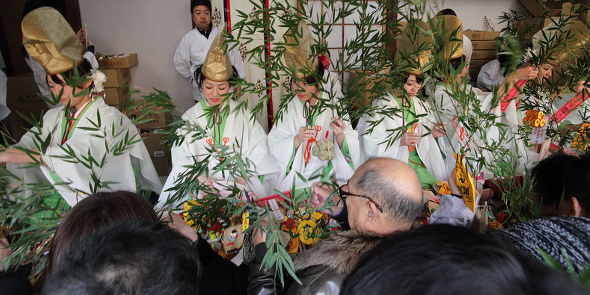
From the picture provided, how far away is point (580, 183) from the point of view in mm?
1617

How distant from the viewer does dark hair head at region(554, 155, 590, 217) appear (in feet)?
5.16

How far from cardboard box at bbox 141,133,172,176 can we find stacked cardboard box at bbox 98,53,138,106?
792 millimetres

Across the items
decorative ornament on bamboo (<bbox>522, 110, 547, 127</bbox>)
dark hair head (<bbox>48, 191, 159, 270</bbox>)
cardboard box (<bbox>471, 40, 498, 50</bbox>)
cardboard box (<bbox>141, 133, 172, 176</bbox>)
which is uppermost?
cardboard box (<bbox>471, 40, 498, 50</bbox>)

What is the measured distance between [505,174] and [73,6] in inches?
245

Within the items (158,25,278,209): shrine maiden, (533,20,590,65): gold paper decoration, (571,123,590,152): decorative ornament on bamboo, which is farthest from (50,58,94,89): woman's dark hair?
(571,123,590,152): decorative ornament on bamboo

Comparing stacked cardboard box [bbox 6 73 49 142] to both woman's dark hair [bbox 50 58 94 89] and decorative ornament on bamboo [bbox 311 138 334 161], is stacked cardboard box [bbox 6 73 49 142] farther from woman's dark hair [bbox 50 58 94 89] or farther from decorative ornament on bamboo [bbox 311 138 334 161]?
decorative ornament on bamboo [bbox 311 138 334 161]

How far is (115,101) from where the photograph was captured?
4.77 m

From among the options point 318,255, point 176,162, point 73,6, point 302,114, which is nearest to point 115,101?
point 73,6

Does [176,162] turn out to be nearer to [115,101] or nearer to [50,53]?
[50,53]

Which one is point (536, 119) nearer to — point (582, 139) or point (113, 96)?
point (582, 139)

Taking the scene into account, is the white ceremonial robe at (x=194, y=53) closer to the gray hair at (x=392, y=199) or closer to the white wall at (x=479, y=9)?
the gray hair at (x=392, y=199)

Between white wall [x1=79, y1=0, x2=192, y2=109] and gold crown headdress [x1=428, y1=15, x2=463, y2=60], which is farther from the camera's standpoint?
white wall [x1=79, y1=0, x2=192, y2=109]

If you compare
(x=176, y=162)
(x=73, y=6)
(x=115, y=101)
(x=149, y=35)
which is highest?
(x=73, y=6)

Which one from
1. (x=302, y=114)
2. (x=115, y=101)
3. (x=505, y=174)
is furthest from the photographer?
(x=115, y=101)
